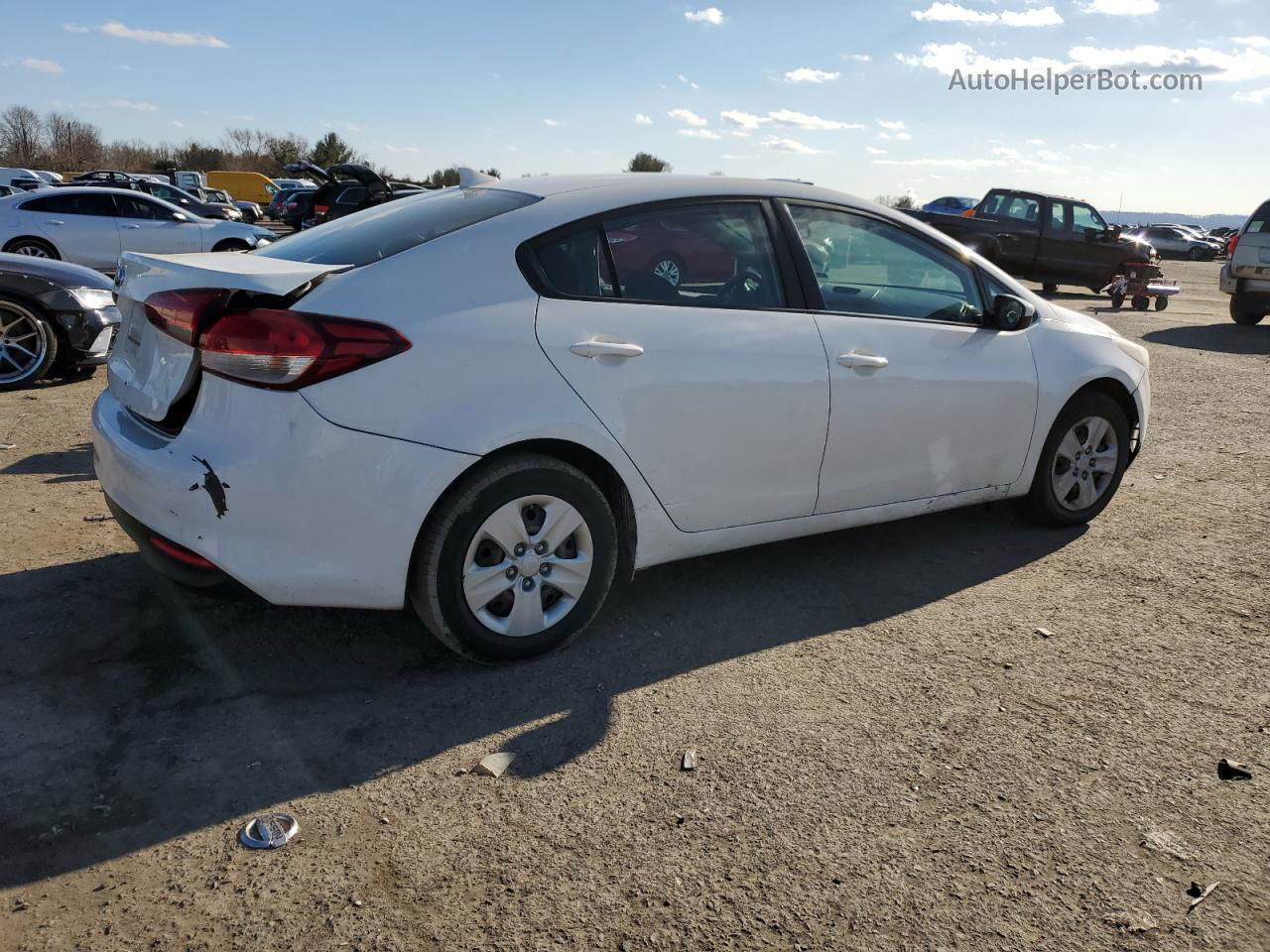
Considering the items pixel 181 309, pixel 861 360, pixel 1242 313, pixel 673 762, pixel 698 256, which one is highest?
pixel 698 256

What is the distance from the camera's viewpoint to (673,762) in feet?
9.86

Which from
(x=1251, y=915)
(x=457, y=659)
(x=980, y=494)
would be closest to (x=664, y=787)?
(x=457, y=659)

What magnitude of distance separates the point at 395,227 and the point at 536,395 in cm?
91

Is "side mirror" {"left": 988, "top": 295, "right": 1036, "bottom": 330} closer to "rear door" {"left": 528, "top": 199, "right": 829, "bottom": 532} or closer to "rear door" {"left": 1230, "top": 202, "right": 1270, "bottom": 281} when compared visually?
"rear door" {"left": 528, "top": 199, "right": 829, "bottom": 532}

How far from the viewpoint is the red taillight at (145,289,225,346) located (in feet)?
10.4

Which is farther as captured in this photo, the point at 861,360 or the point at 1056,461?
the point at 1056,461

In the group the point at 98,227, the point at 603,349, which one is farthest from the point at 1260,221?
the point at 98,227

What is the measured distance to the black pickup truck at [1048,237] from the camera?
66.9 feet

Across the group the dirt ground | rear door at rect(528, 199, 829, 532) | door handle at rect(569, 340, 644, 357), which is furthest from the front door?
door handle at rect(569, 340, 644, 357)

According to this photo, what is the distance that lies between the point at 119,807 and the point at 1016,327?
3930 mm

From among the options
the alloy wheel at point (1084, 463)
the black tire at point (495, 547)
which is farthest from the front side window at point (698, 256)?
the alloy wheel at point (1084, 463)

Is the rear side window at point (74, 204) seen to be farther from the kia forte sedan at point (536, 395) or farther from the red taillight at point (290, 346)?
the red taillight at point (290, 346)

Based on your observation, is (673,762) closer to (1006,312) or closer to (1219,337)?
(1006,312)

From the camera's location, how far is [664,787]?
2.88 meters
